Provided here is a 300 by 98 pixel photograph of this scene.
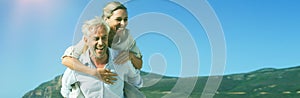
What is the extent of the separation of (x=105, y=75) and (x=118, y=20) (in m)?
0.28

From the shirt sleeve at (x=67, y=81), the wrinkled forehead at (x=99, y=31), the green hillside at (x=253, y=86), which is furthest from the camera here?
the green hillside at (x=253, y=86)

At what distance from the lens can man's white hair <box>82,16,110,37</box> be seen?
2031mm

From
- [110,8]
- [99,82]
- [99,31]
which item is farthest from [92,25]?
[99,82]

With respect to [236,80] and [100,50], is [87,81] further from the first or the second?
[236,80]

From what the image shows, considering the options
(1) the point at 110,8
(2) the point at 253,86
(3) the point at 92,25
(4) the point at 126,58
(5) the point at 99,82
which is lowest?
(5) the point at 99,82

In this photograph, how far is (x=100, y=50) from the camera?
204cm

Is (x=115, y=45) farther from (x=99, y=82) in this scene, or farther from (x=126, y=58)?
(x=99, y=82)

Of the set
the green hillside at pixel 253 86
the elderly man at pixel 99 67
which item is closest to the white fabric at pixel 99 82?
the elderly man at pixel 99 67

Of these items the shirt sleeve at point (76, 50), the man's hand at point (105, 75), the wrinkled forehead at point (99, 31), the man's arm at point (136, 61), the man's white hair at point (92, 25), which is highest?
the man's white hair at point (92, 25)

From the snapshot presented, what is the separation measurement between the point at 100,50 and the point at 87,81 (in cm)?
18

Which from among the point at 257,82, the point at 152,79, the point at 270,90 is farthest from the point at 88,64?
the point at 257,82

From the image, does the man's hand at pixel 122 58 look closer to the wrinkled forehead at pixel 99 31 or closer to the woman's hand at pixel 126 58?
the woman's hand at pixel 126 58

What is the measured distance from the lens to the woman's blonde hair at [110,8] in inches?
84.6

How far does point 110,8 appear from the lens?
216cm
